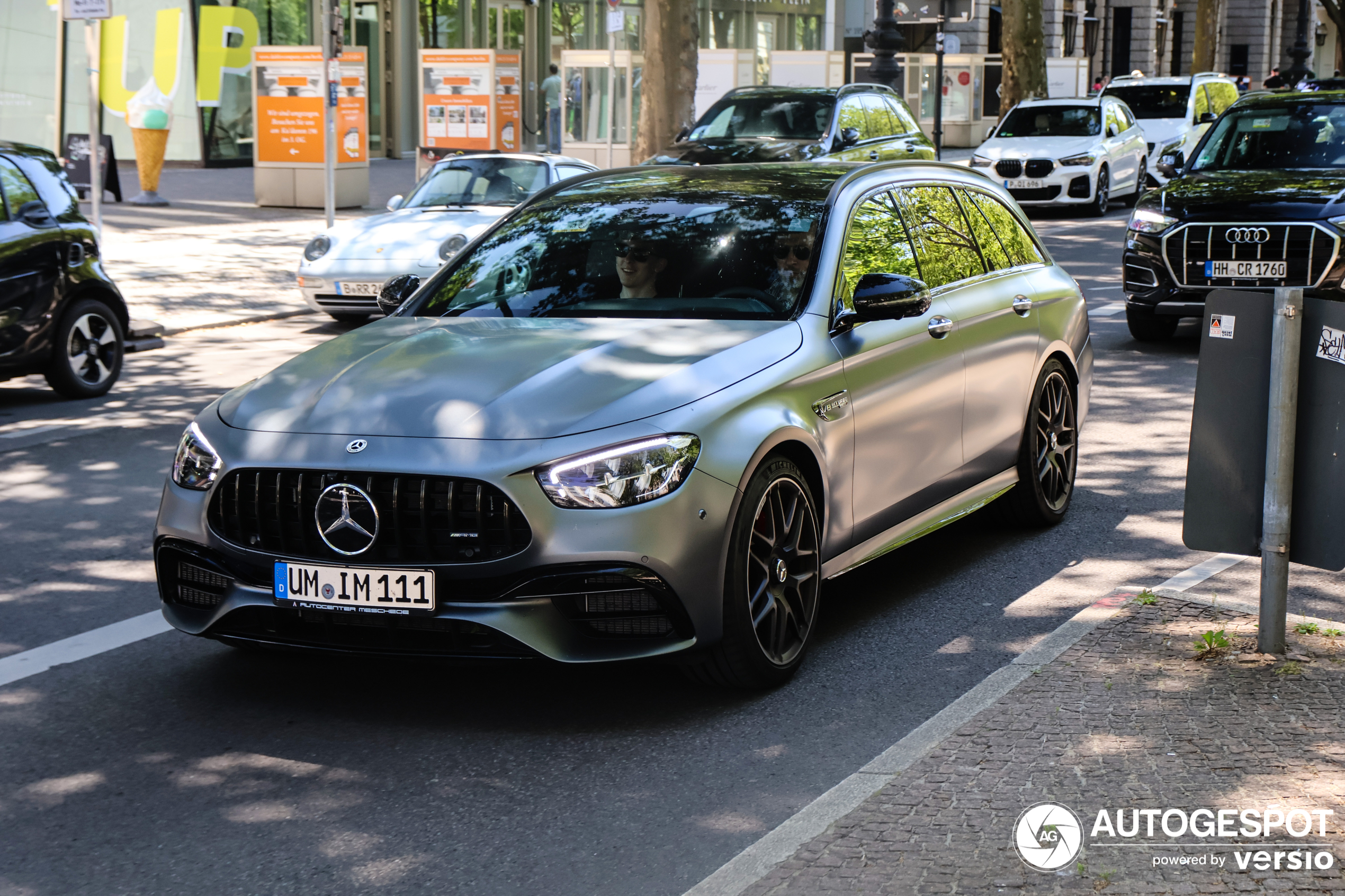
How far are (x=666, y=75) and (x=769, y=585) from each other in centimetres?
1825

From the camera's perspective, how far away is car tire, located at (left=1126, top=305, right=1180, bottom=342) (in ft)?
42.0

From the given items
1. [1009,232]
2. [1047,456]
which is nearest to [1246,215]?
[1009,232]

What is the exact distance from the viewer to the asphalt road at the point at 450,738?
12.7ft

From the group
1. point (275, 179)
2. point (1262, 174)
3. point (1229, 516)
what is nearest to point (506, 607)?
point (1229, 516)

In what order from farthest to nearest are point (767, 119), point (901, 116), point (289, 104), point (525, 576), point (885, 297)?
point (289, 104) → point (901, 116) → point (767, 119) → point (885, 297) → point (525, 576)

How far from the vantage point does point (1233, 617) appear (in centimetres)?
535

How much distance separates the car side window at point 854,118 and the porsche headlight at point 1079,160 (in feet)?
20.6

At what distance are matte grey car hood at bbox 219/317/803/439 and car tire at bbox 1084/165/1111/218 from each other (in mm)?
20622

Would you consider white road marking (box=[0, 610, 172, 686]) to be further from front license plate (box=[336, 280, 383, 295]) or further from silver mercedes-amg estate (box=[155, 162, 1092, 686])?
front license plate (box=[336, 280, 383, 295])

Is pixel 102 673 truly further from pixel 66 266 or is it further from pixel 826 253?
pixel 66 266

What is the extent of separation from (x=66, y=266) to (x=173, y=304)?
175 inches

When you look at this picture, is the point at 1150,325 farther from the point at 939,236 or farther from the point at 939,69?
the point at 939,69

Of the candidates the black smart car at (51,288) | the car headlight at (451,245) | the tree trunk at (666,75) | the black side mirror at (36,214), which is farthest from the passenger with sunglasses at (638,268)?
the tree trunk at (666,75)

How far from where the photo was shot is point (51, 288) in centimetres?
1066
